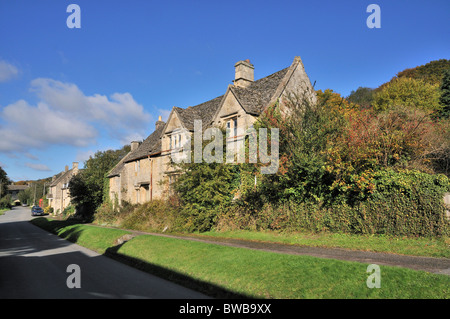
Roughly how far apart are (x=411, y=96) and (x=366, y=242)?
29825 millimetres

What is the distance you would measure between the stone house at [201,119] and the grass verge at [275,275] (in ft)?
33.9

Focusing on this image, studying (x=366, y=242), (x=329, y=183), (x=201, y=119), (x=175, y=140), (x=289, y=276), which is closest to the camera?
(x=289, y=276)

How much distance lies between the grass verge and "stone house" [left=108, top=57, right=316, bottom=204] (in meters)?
10.3

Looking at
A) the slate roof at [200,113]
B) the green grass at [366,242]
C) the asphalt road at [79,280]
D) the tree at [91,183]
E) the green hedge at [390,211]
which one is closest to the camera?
the asphalt road at [79,280]

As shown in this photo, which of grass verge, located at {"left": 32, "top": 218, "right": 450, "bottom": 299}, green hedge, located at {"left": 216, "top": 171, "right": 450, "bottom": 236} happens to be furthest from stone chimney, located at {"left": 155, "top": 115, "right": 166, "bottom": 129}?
grass verge, located at {"left": 32, "top": 218, "right": 450, "bottom": 299}

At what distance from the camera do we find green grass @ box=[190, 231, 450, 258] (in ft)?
33.3

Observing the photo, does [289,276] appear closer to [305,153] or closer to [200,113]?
[305,153]

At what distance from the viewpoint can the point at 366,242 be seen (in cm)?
1187

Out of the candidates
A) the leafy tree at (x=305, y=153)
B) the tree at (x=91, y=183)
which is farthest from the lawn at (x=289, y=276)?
the tree at (x=91, y=183)

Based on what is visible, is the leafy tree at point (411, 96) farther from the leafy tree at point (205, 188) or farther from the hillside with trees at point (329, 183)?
the leafy tree at point (205, 188)

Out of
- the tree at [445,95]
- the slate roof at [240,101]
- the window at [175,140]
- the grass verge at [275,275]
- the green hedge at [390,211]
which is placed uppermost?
the tree at [445,95]

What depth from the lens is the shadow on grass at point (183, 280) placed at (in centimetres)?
731

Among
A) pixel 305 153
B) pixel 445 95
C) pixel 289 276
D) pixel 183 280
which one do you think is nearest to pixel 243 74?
pixel 305 153
